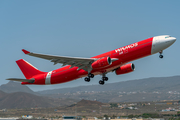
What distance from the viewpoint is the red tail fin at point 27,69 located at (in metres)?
56.1

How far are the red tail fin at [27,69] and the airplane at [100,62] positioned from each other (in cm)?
162

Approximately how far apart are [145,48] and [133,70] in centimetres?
891

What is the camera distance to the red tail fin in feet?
184

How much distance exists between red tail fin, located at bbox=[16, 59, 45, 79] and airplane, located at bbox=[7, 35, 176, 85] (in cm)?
162

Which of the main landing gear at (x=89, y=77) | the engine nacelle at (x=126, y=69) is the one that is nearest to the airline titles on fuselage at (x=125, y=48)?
the engine nacelle at (x=126, y=69)

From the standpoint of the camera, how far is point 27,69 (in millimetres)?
56938

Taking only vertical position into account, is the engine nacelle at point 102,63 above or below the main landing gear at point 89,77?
above

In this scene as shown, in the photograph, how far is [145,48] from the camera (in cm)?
4378

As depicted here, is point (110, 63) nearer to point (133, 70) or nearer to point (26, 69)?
point (133, 70)

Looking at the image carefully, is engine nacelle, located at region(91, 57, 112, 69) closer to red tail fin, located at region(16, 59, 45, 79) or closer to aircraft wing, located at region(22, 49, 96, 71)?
aircraft wing, located at region(22, 49, 96, 71)

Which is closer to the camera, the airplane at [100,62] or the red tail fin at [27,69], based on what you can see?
the airplane at [100,62]

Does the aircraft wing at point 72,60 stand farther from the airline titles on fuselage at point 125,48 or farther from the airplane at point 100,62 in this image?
the airline titles on fuselage at point 125,48

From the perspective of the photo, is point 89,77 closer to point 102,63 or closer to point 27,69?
A: point 102,63

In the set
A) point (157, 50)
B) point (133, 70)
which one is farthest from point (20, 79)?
point (157, 50)
